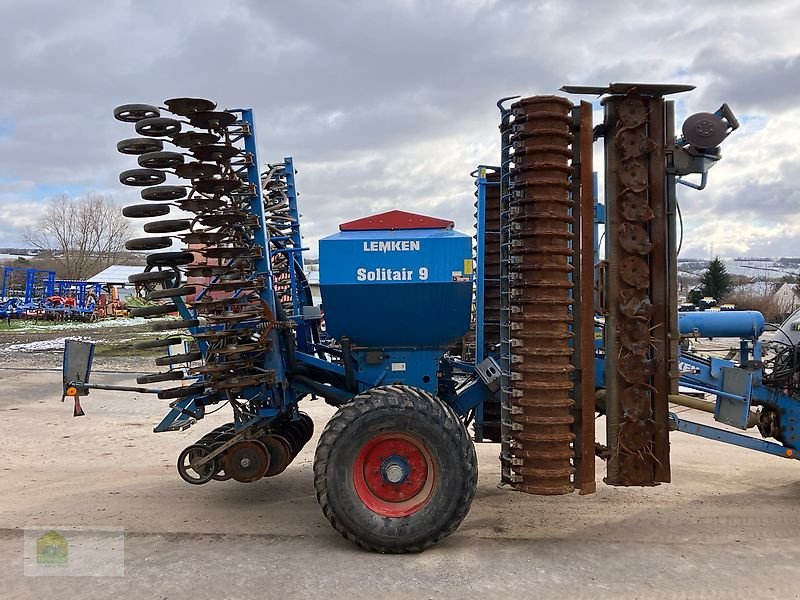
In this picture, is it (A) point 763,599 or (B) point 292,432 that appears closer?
(A) point 763,599

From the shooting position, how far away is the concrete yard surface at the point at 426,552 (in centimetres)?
419

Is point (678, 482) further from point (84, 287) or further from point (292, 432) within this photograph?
point (84, 287)

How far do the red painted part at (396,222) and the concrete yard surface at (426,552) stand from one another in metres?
2.30

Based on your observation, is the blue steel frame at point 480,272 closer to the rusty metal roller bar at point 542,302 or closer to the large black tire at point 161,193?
the rusty metal roller bar at point 542,302

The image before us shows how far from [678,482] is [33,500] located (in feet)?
18.8

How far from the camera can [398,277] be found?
514 cm

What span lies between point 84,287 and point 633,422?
33240 millimetres

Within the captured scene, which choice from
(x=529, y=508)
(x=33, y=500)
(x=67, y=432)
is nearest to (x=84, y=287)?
(x=67, y=432)

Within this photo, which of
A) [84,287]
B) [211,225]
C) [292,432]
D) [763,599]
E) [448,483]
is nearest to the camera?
[763,599]

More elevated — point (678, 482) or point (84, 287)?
point (84, 287)

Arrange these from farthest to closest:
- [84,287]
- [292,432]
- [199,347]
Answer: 1. [84,287]
2. [292,432]
3. [199,347]

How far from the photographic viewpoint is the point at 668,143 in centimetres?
494

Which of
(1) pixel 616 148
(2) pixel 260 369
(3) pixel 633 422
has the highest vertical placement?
(1) pixel 616 148

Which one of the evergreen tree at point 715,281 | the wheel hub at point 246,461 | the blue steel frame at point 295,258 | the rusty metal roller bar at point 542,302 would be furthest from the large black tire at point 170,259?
the evergreen tree at point 715,281
